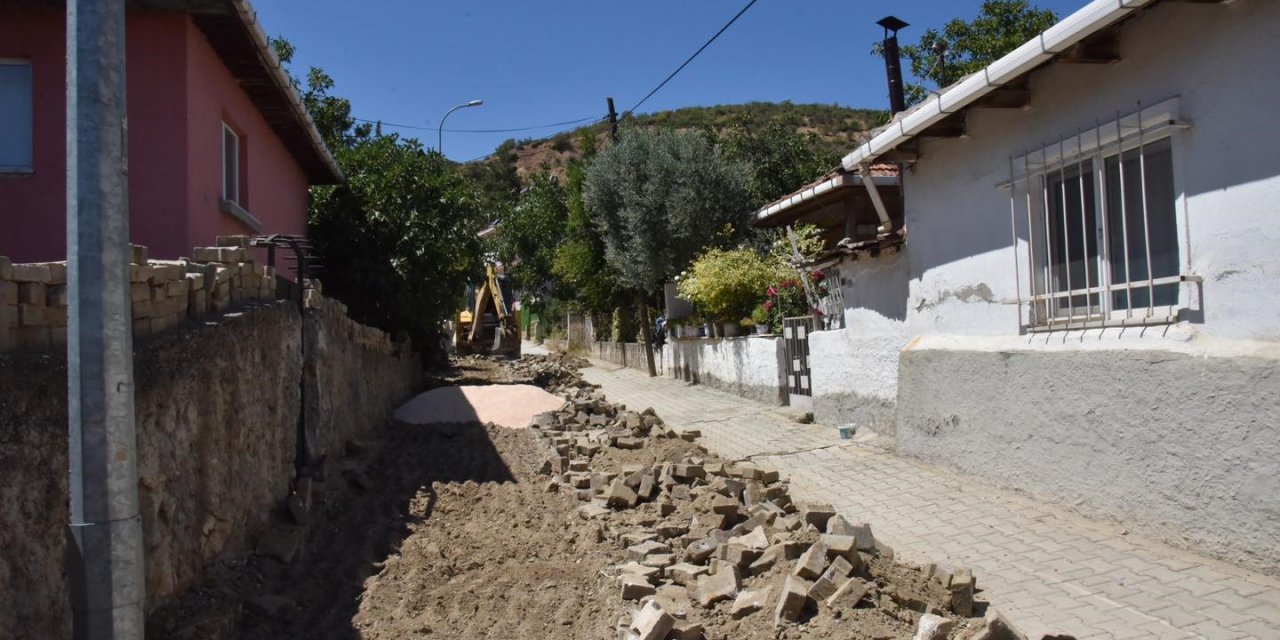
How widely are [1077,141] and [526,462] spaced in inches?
256

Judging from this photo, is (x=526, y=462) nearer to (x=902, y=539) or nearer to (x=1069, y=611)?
(x=902, y=539)

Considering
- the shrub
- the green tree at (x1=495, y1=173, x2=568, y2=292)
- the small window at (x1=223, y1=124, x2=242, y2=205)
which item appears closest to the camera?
the small window at (x1=223, y1=124, x2=242, y2=205)

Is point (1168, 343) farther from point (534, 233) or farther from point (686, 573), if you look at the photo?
point (534, 233)

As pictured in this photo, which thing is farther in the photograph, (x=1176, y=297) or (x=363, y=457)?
(x=363, y=457)

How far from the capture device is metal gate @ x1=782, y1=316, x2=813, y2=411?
12234 mm

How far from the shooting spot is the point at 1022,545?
5.76 metres

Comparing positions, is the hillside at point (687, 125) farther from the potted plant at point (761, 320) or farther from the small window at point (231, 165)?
the small window at point (231, 165)

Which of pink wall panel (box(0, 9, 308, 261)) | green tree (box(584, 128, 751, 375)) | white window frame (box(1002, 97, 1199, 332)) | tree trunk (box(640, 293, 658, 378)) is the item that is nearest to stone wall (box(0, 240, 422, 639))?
pink wall panel (box(0, 9, 308, 261))

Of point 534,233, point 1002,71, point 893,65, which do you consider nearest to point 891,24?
point 893,65

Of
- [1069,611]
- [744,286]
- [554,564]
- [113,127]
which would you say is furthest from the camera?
[744,286]

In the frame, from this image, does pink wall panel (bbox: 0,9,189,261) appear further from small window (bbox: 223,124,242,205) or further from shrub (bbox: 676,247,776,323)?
shrub (bbox: 676,247,776,323)

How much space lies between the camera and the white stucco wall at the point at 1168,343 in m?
4.89

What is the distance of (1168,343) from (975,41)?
526 inches

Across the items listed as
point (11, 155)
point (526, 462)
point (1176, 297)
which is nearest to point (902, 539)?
point (1176, 297)
